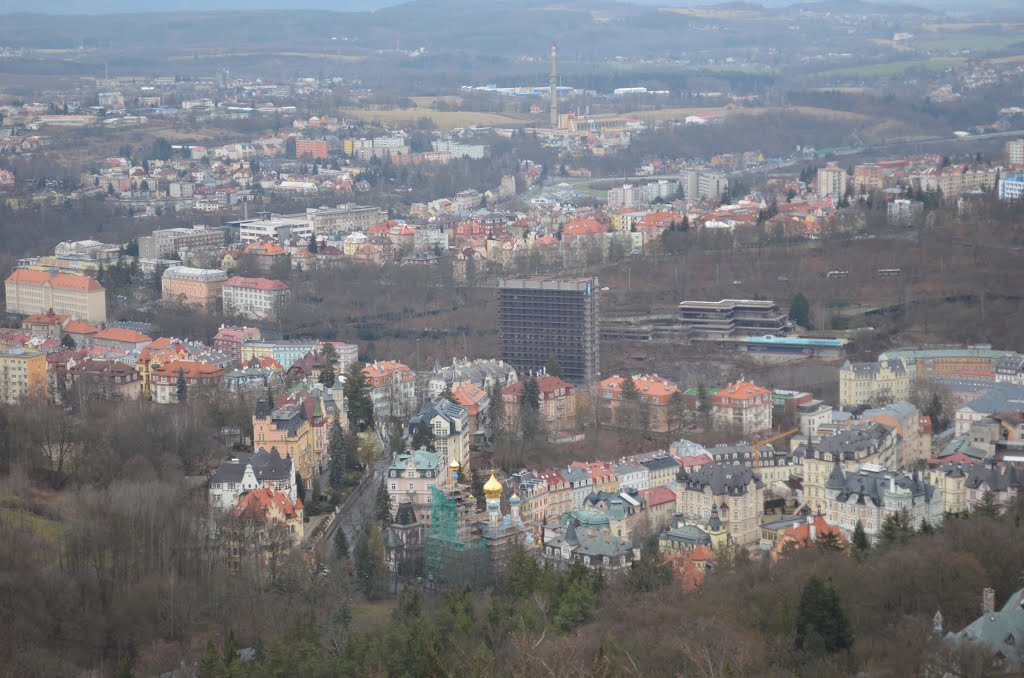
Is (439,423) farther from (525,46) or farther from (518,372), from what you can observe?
(525,46)

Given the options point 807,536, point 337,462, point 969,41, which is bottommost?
point 969,41

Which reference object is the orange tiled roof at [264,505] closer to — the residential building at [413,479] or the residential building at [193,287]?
the residential building at [413,479]

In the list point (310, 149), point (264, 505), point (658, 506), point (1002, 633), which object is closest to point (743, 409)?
point (658, 506)

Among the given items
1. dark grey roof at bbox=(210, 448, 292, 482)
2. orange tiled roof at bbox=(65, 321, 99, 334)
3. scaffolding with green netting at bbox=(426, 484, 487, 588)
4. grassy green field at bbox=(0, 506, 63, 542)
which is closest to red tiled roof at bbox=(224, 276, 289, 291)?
orange tiled roof at bbox=(65, 321, 99, 334)

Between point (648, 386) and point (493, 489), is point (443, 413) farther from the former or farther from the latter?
point (648, 386)

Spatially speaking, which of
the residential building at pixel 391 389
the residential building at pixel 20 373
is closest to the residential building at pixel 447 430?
the residential building at pixel 391 389

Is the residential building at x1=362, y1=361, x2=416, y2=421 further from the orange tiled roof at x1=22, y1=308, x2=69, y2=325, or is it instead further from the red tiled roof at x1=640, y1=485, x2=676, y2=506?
the orange tiled roof at x1=22, y1=308, x2=69, y2=325
